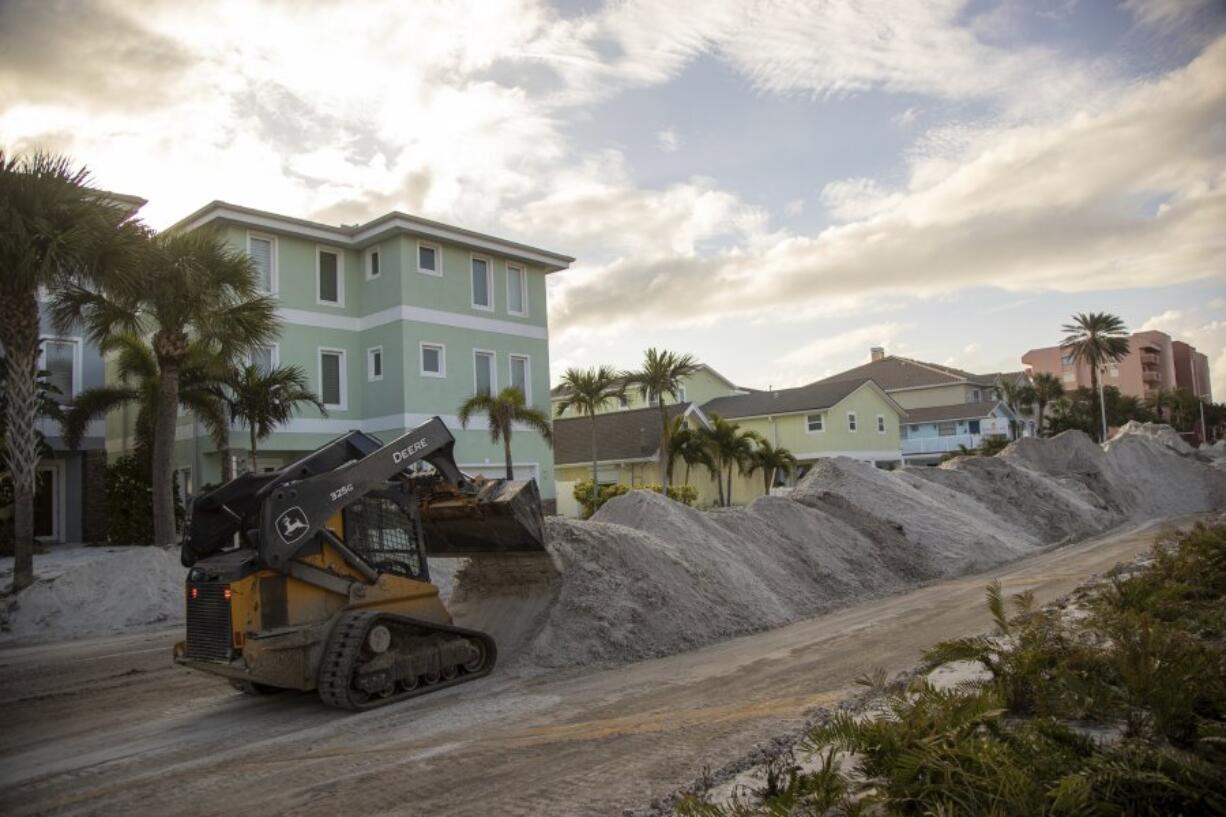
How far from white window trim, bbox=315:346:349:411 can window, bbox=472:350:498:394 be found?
410 cm

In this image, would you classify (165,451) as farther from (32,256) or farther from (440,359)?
(440,359)

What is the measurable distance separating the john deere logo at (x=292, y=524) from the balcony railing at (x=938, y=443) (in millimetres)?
57555

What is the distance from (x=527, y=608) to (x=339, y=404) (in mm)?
19146

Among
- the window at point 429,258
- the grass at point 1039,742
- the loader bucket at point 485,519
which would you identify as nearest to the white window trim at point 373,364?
the window at point 429,258

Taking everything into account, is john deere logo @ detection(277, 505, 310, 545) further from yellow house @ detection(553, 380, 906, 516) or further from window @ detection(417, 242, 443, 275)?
yellow house @ detection(553, 380, 906, 516)

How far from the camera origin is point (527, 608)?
1073 centimetres

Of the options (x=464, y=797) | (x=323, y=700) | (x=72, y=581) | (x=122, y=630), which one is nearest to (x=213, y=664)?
(x=323, y=700)

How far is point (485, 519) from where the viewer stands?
10141mm

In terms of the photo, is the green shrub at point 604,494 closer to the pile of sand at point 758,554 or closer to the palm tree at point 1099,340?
the pile of sand at point 758,554

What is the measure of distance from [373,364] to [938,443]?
45034mm

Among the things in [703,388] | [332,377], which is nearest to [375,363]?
[332,377]

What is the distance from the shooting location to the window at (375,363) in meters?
28.3

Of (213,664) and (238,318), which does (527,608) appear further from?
(238,318)

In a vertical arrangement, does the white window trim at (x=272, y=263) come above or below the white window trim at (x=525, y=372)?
above
